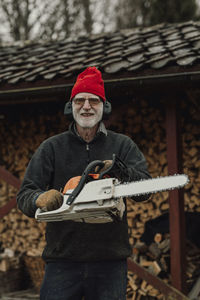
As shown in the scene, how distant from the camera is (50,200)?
1836 mm

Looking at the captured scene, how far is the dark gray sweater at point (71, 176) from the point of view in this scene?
2008 millimetres

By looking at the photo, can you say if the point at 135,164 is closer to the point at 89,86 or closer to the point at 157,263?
the point at 89,86

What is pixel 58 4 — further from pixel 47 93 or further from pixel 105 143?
pixel 105 143

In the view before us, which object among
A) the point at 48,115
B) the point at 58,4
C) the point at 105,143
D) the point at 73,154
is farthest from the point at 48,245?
the point at 58,4

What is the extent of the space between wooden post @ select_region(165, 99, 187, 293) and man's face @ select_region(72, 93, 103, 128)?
1.78 m

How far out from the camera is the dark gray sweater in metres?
2.01

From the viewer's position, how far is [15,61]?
5.16 meters

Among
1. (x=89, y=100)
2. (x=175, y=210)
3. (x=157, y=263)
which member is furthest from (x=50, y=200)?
(x=157, y=263)

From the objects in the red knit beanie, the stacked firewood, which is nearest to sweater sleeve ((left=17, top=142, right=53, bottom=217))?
the red knit beanie

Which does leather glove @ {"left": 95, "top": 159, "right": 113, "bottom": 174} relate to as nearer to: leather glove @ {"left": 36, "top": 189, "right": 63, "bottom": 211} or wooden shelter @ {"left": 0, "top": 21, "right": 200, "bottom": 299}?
leather glove @ {"left": 36, "top": 189, "right": 63, "bottom": 211}

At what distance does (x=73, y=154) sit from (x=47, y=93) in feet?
6.50

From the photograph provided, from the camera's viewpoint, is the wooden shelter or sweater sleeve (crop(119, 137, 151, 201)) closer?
sweater sleeve (crop(119, 137, 151, 201))

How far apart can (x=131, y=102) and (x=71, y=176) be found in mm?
2411

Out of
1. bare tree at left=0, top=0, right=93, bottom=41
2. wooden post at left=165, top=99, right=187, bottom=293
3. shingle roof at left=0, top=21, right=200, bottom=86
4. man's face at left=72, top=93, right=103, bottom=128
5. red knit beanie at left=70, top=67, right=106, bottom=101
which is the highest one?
bare tree at left=0, top=0, right=93, bottom=41
